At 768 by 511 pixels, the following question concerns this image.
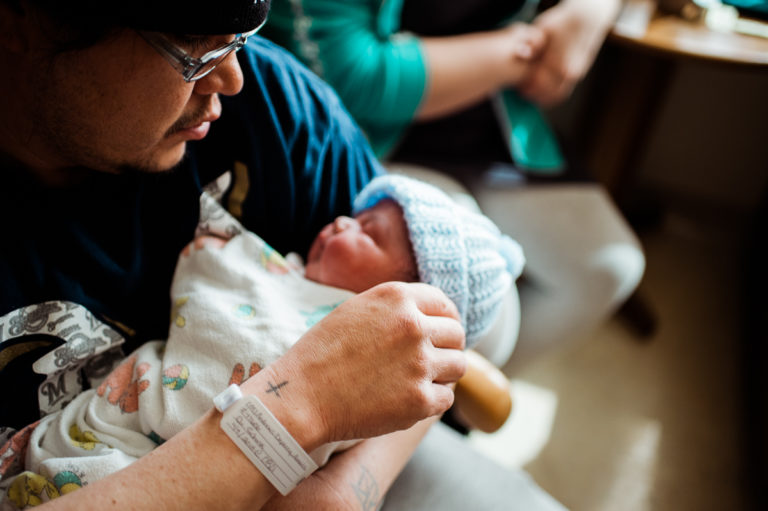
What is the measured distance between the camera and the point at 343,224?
104 centimetres

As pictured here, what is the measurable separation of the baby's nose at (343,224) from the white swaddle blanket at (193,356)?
0.11m

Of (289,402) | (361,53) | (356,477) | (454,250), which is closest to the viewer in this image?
(289,402)

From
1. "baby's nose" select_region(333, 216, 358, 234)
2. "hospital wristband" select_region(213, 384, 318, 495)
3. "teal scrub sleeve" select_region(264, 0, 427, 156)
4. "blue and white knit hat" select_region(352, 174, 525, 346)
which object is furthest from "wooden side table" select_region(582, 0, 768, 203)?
"hospital wristband" select_region(213, 384, 318, 495)

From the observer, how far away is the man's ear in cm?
65

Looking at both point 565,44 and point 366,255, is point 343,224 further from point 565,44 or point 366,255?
point 565,44

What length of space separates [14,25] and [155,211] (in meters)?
0.34

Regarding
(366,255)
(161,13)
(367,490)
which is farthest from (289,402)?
(161,13)

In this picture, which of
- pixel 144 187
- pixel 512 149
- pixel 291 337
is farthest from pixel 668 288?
pixel 144 187

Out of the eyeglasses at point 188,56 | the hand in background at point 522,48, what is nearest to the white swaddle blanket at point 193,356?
the eyeglasses at point 188,56

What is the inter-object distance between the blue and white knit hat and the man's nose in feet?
1.06

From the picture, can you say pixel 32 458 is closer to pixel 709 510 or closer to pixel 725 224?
pixel 709 510

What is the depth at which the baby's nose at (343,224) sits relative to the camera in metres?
1.03

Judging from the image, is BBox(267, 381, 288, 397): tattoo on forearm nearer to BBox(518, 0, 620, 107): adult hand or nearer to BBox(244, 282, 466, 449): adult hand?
BBox(244, 282, 466, 449): adult hand

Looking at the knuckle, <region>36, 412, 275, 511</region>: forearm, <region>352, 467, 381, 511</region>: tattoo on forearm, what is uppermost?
the knuckle
